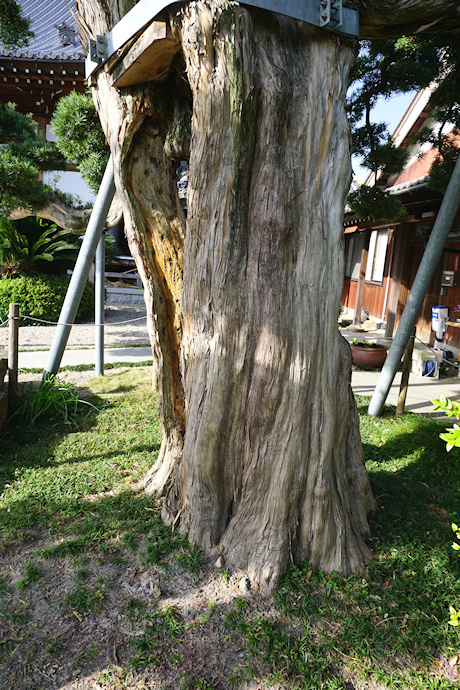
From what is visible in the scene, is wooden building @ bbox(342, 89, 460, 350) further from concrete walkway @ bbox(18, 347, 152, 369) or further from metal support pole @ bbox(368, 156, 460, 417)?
concrete walkway @ bbox(18, 347, 152, 369)

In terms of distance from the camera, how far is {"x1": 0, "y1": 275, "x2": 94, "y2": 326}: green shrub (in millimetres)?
10359

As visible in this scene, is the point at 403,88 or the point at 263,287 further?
the point at 403,88

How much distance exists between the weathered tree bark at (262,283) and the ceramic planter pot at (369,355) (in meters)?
5.20

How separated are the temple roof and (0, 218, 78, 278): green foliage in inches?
175

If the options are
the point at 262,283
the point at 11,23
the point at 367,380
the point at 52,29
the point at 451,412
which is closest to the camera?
the point at 451,412

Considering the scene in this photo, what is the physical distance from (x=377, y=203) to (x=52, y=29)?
13950mm

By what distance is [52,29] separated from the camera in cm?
1489

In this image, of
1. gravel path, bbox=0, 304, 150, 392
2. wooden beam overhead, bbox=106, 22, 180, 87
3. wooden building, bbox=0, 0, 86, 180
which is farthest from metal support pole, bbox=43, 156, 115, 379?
wooden building, bbox=0, 0, 86, 180

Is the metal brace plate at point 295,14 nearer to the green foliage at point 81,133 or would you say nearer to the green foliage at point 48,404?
the green foliage at point 81,133

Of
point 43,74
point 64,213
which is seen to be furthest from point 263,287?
point 43,74

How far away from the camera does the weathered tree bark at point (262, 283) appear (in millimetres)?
2344

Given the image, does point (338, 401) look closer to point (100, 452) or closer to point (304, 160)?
point (304, 160)

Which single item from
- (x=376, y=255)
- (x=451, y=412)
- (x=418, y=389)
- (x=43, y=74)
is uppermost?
(x=43, y=74)

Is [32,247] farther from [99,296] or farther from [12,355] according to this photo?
[12,355]
